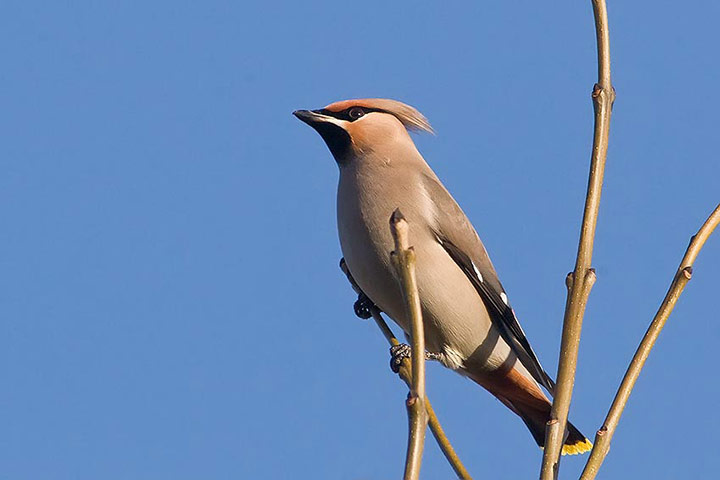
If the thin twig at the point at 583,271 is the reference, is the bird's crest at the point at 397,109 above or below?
above

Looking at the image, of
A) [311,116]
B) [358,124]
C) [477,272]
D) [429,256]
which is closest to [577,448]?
[477,272]

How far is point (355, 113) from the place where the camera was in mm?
4680

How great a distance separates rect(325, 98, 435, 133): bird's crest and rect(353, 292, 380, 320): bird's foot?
0.90m

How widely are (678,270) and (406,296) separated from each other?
634 mm

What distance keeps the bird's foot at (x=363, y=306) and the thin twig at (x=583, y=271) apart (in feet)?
7.11

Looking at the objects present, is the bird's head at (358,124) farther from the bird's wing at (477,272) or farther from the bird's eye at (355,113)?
the bird's wing at (477,272)

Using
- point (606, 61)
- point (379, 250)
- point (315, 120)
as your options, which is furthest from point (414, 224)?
point (606, 61)

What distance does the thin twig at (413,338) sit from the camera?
1.71 meters

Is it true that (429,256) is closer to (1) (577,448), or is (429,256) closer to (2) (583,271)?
(1) (577,448)

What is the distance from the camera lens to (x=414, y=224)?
4355mm

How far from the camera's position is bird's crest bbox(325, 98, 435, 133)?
15.4ft

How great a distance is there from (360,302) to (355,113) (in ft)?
2.95

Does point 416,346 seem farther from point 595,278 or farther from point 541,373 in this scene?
point 541,373

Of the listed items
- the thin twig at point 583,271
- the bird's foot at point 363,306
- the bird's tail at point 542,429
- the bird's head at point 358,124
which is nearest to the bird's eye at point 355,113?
the bird's head at point 358,124
